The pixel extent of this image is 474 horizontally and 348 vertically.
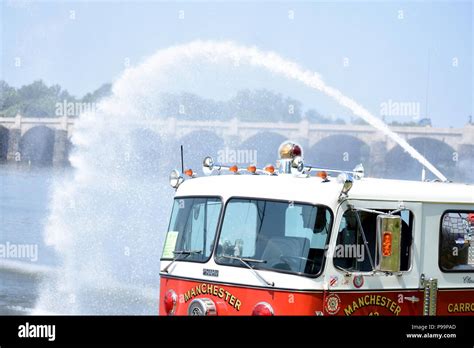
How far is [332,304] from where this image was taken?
8.96 metres

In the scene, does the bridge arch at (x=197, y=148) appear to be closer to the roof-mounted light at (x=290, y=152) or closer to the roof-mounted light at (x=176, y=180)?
the roof-mounted light at (x=176, y=180)

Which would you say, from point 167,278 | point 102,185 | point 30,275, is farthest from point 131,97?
point 167,278

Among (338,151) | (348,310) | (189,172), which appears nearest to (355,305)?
(348,310)

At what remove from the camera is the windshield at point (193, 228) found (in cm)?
990

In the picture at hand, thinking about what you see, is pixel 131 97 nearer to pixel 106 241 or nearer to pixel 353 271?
pixel 106 241

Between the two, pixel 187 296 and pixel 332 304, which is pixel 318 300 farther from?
pixel 187 296

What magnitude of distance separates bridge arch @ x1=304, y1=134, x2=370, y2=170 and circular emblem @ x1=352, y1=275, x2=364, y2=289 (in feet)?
149

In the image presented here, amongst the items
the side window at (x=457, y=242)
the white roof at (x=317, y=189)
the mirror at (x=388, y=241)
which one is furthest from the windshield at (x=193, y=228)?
the side window at (x=457, y=242)

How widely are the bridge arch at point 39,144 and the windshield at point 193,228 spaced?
3899 cm

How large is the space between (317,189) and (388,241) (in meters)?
0.85

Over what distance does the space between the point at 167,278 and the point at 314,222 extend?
2039mm

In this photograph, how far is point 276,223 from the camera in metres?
9.38

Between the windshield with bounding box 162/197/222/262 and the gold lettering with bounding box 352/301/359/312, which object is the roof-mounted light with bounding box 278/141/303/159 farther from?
the gold lettering with bounding box 352/301/359/312

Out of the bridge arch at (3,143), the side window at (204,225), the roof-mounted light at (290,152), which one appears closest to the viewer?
the side window at (204,225)
